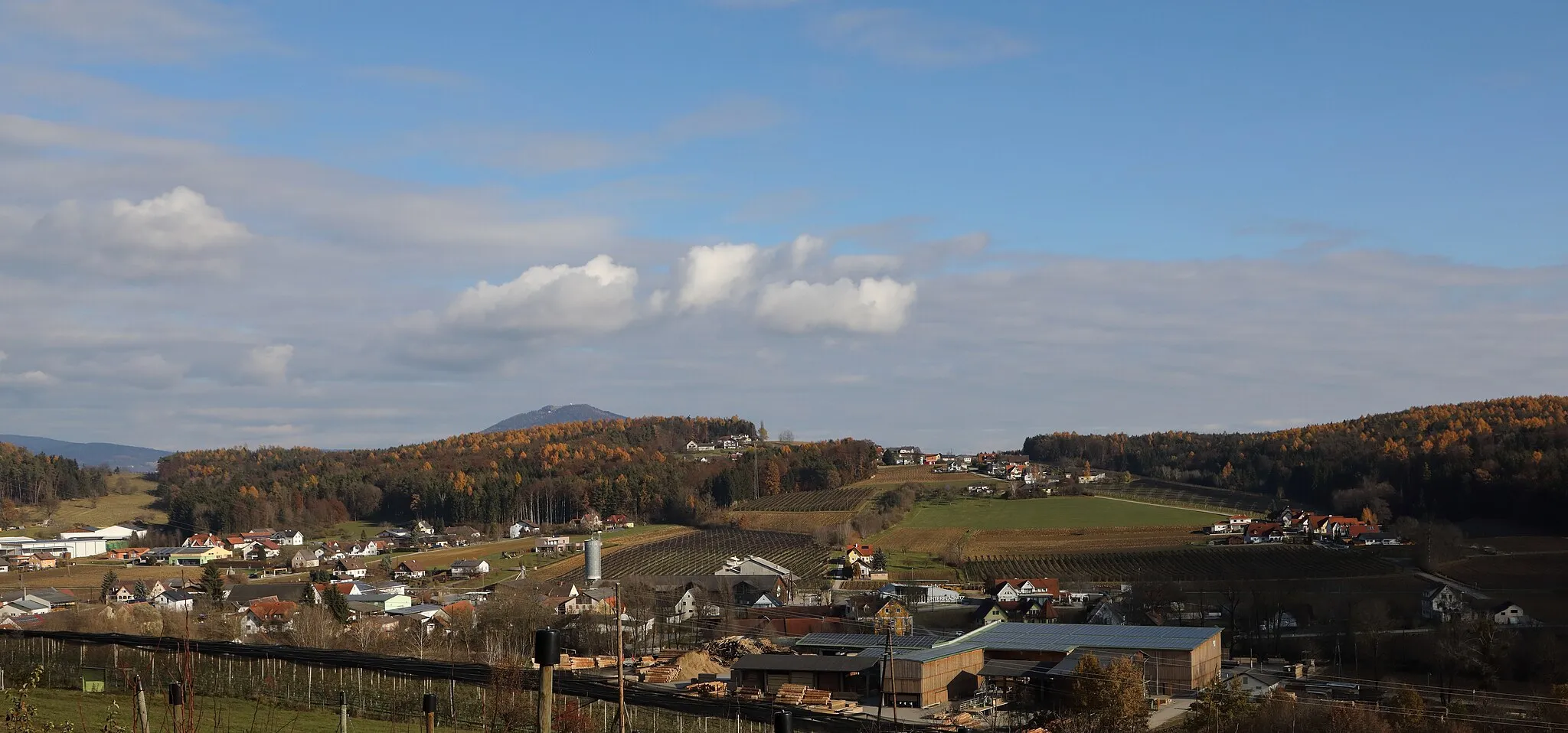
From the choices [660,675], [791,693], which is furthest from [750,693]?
[660,675]

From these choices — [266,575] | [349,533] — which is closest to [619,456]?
[349,533]

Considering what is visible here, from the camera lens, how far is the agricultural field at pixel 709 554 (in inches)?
2510

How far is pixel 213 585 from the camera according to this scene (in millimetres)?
48250

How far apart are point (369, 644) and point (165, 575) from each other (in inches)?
1339

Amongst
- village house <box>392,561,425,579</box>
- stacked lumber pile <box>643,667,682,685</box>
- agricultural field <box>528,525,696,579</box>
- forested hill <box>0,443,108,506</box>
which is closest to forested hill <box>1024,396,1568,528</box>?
agricultural field <box>528,525,696,579</box>

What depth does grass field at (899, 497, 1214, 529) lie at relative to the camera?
73.7 metres

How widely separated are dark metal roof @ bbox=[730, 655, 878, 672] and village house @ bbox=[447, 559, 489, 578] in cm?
3341

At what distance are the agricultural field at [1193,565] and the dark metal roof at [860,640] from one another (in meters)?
18.7

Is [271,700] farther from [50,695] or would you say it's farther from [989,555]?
[989,555]

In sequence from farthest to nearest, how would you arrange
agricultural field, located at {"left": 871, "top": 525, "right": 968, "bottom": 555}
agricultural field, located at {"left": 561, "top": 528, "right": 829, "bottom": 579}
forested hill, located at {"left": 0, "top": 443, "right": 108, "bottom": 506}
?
forested hill, located at {"left": 0, "top": 443, "right": 108, "bottom": 506}, agricultural field, located at {"left": 871, "top": 525, "right": 968, "bottom": 555}, agricultural field, located at {"left": 561, "top": 528, "right": 829, "bottom": 579}

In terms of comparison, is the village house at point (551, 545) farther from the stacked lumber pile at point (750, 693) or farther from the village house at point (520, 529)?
the stacked lumber pile at point (750, 693)

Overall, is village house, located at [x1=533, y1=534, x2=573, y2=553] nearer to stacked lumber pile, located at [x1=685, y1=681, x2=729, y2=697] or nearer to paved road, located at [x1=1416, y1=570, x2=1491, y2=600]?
stacked lumber pile, located at [x1=685, y1=681, x2=729, y2=697]

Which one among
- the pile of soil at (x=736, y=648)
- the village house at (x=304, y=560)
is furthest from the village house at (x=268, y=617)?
the village house at (x=304, y=560)

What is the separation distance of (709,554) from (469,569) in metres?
13.7
